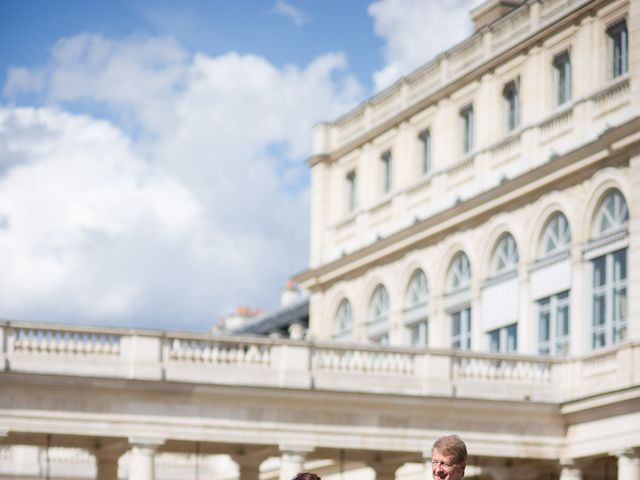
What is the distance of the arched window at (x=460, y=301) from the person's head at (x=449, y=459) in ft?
130

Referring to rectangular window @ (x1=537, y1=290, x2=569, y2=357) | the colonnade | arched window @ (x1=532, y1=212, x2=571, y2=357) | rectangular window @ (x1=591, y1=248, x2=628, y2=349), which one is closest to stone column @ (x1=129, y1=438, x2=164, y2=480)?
the colonnade

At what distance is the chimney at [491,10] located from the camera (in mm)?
52156

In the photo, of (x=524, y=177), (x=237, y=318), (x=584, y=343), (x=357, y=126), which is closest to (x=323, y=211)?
(x=357, y=126)

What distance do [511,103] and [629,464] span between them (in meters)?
13.3

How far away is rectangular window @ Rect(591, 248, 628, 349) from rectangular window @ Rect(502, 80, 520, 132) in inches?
256

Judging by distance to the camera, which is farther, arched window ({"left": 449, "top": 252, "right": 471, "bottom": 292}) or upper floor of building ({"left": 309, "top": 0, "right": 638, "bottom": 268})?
arched window ({"left": 449, "top": 252, "right": 471, "bottom": 292})

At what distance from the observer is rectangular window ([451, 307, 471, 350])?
49594 mm

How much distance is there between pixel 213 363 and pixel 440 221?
13111 mm

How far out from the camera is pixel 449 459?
9859 mm

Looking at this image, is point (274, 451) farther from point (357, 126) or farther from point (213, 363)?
point (357, 126)

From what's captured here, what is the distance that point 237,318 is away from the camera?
294 ft

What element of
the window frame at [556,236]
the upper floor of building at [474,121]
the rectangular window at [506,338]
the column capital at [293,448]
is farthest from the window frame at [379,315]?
the column capital at [293,448]

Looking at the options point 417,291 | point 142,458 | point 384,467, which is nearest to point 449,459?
point 142,458

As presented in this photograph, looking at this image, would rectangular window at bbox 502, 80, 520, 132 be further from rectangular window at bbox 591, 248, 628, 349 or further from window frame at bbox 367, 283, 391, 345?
window frame at bbox 367, 283, 391, 345
